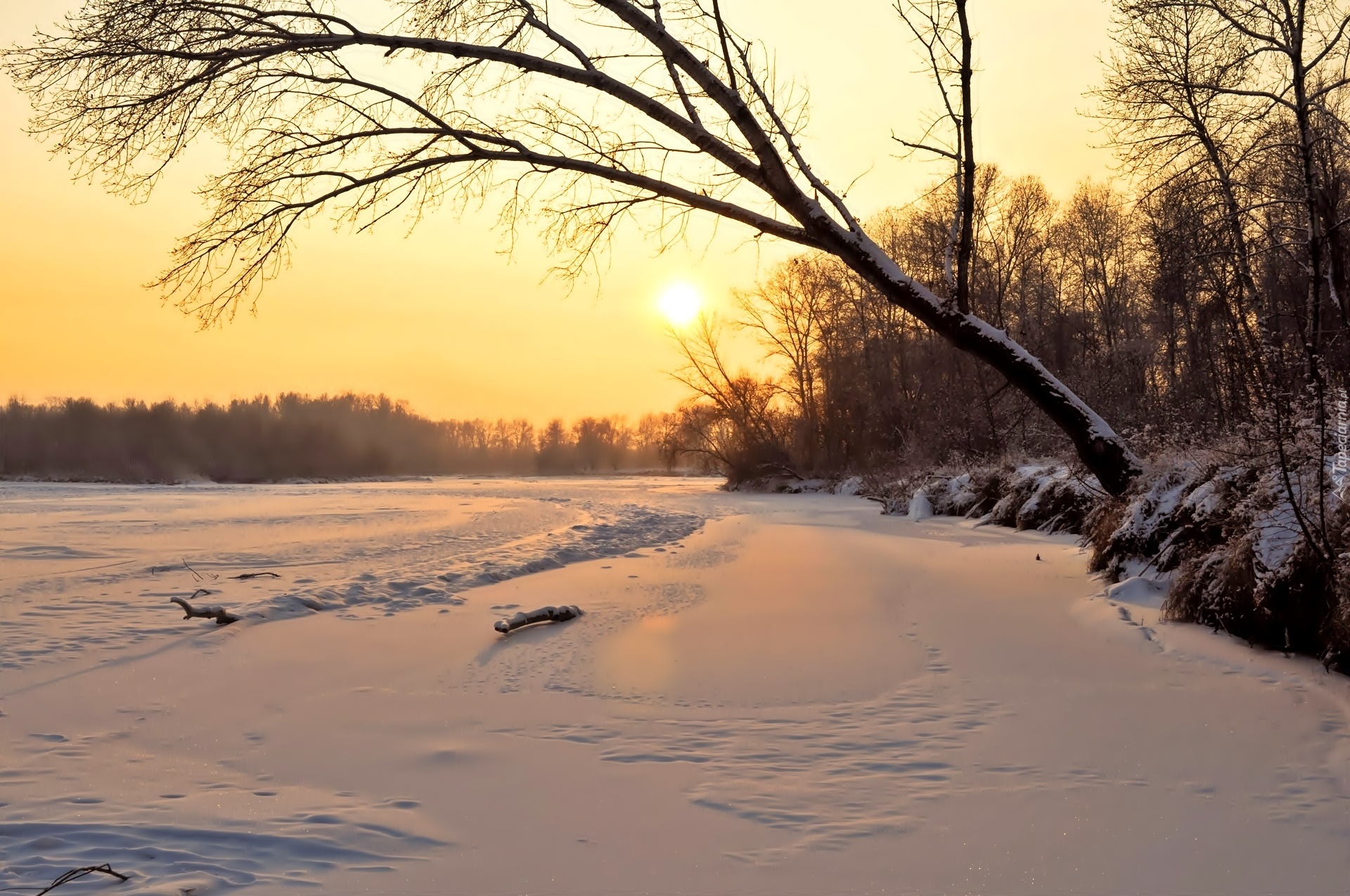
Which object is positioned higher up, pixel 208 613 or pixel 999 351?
pixel 999 351

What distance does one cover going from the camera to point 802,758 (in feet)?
10.0

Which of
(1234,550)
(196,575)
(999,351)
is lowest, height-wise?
(196,575)

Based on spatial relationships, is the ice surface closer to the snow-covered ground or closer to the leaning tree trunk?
the snow-covered ground

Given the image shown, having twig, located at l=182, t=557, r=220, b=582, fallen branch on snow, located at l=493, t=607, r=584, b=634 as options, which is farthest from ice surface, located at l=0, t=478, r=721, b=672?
fallen branch on snow, located at l=493, t=607, r=584, b=634

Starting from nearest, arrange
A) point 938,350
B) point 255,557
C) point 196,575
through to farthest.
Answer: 1. point 196,575
2. point 255,557
3. point 938,350

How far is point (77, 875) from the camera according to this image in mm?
2090

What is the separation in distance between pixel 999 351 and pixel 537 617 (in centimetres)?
430

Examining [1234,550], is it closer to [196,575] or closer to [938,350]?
[196,575]

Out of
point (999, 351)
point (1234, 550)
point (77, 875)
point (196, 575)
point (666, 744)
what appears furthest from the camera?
point (196, 575)

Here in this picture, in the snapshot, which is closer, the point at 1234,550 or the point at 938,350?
the point at 1234,550

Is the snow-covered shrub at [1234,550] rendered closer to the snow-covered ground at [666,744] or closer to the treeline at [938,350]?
the snow-covered ground at [666,744]

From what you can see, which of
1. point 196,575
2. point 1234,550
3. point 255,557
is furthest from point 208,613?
point 1234,550

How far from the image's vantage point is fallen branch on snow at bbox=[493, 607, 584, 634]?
17.6 ft

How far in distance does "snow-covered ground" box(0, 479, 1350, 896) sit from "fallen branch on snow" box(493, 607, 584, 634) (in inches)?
3.3
